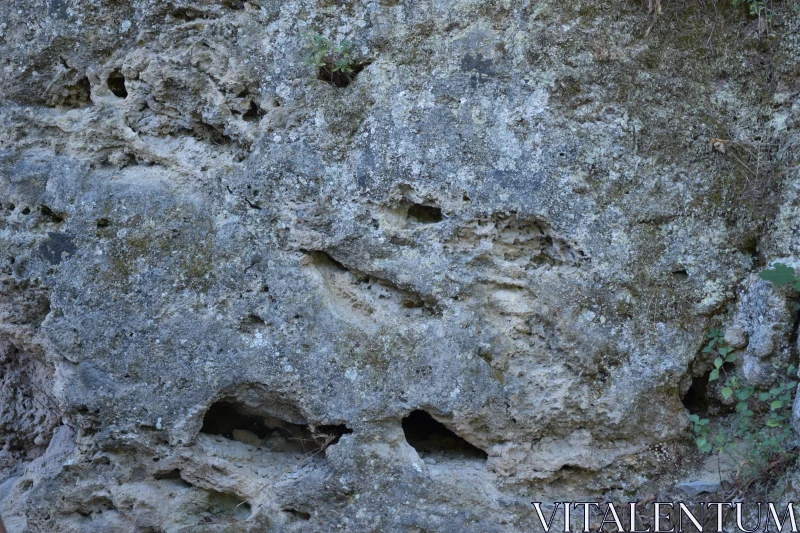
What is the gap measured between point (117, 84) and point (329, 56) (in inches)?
36.9

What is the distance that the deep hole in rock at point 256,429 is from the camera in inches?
131

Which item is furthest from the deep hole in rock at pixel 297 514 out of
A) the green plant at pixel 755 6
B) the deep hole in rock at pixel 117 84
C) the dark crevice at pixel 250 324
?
the green plant at pixel 755 6

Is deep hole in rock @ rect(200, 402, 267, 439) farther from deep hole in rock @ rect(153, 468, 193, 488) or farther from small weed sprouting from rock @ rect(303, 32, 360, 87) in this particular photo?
small weed sprouting from rock @ rect(303, 32, 360, 87)

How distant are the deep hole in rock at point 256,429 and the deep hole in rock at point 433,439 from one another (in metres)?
0.40

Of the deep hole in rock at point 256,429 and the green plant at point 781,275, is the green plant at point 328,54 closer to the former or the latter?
the deep hole in rock at point 256,429

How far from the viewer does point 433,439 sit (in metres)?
3.38

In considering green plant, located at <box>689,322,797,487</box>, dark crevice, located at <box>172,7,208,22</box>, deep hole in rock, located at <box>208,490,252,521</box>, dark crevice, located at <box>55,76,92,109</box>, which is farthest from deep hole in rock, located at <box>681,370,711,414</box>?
dark crevice, located at <box>55,76,92,109</box>

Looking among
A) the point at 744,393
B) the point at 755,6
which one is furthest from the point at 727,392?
the point at 755,6

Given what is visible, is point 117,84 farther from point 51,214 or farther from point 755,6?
point 755,6

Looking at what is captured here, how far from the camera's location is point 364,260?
3.15 metres

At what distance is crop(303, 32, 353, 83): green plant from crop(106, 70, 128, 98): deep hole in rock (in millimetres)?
819

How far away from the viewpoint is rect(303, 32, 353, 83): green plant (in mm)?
3184

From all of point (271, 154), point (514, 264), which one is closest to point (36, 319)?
point (271, 154)

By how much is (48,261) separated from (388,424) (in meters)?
1.50
